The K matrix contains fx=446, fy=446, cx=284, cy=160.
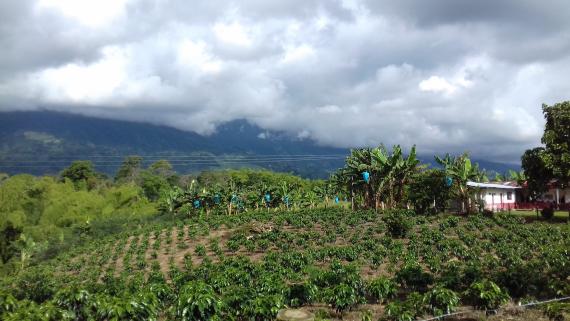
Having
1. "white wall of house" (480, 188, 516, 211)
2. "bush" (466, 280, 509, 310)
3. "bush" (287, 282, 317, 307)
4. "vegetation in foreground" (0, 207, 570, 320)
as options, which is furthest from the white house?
"bush" (287, 282, 317, 307)

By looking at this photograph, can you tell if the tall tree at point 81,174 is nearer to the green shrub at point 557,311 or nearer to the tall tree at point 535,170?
the tall tree at point 535,170

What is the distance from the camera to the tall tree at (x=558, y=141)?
105 feet

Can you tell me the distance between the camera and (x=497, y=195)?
51688 mm

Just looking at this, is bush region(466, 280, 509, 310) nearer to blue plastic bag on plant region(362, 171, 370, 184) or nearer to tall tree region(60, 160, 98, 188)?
blue plastic bag on plant region(362, 171, 370, 184)

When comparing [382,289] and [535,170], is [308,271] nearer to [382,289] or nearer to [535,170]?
[382,289]

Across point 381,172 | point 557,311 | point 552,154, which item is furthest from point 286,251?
point 552,154

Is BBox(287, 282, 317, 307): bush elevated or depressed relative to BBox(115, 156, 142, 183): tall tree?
depressed

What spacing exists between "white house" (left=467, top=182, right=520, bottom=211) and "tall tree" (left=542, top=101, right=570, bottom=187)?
14.5m

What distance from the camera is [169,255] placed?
96.2 ft

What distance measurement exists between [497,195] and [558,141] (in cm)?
1986

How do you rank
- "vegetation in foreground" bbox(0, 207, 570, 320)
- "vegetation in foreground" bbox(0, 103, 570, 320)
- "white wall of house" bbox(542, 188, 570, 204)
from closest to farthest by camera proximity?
"vegetation in foreground" bbox(0, 207, 570, 320) < "vegetation in foreground" bbox(0, 103, 570, 320) < "white wall of house" bbox(542, 188, 570, 204)

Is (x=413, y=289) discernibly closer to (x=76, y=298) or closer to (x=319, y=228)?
(x=76, y=298)

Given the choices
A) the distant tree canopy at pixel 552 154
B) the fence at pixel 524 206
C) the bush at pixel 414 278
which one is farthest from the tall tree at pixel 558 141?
the bush at pixel 414 278

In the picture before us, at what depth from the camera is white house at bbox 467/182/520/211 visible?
48562 millimetres
